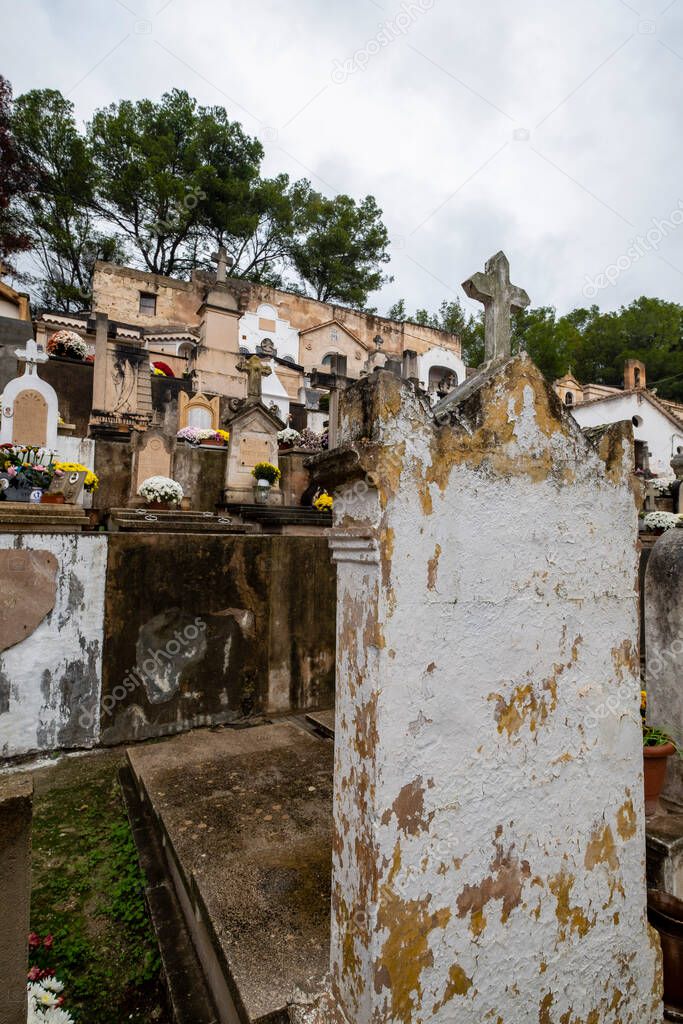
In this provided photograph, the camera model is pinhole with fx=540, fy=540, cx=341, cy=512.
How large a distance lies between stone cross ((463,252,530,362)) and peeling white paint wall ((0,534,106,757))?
380 centimetres

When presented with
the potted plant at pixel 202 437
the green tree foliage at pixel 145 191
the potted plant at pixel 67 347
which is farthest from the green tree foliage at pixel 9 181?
the potted plant at pixel 202 437

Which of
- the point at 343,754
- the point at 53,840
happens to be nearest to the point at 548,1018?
the point at 343,754

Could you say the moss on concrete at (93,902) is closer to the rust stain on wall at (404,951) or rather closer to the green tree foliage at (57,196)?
the rust stain on wall at (404,951)

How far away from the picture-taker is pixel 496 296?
2.25m

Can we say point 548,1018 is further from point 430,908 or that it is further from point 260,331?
point 260,331

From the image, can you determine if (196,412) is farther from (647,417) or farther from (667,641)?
(647,417)

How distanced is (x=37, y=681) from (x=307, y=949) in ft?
11.1

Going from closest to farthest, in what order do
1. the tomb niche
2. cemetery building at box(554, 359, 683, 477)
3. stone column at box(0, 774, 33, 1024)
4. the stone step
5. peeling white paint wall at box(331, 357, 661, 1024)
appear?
1. stone column at box(0, 774, 33, 1024)
2. peeling white paint wall at box(331, 357, 661, 1024)
3. the stone step
4. the tomb niche
5. cemetery building at box(554, 359, 683, 477)

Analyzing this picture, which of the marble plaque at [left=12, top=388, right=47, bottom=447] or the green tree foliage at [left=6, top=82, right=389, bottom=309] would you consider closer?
the marble plaque at [left=12, top=388, right=47, bottom=447]

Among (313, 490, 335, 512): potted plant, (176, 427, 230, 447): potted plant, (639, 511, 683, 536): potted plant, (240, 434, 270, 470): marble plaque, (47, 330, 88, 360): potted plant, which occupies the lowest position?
(639, 511, 683, 536): potted plant

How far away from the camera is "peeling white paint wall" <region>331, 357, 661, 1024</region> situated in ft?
4.91

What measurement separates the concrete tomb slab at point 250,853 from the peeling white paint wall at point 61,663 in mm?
650

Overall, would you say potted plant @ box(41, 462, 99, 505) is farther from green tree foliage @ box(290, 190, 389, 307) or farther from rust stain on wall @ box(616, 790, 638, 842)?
green tree foliage @ box(290, 190, 389, 307)

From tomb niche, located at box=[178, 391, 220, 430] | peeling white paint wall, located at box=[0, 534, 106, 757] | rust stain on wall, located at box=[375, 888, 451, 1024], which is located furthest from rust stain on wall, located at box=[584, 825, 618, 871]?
tomb niche, located at box=[178, 391, 220, 430]
